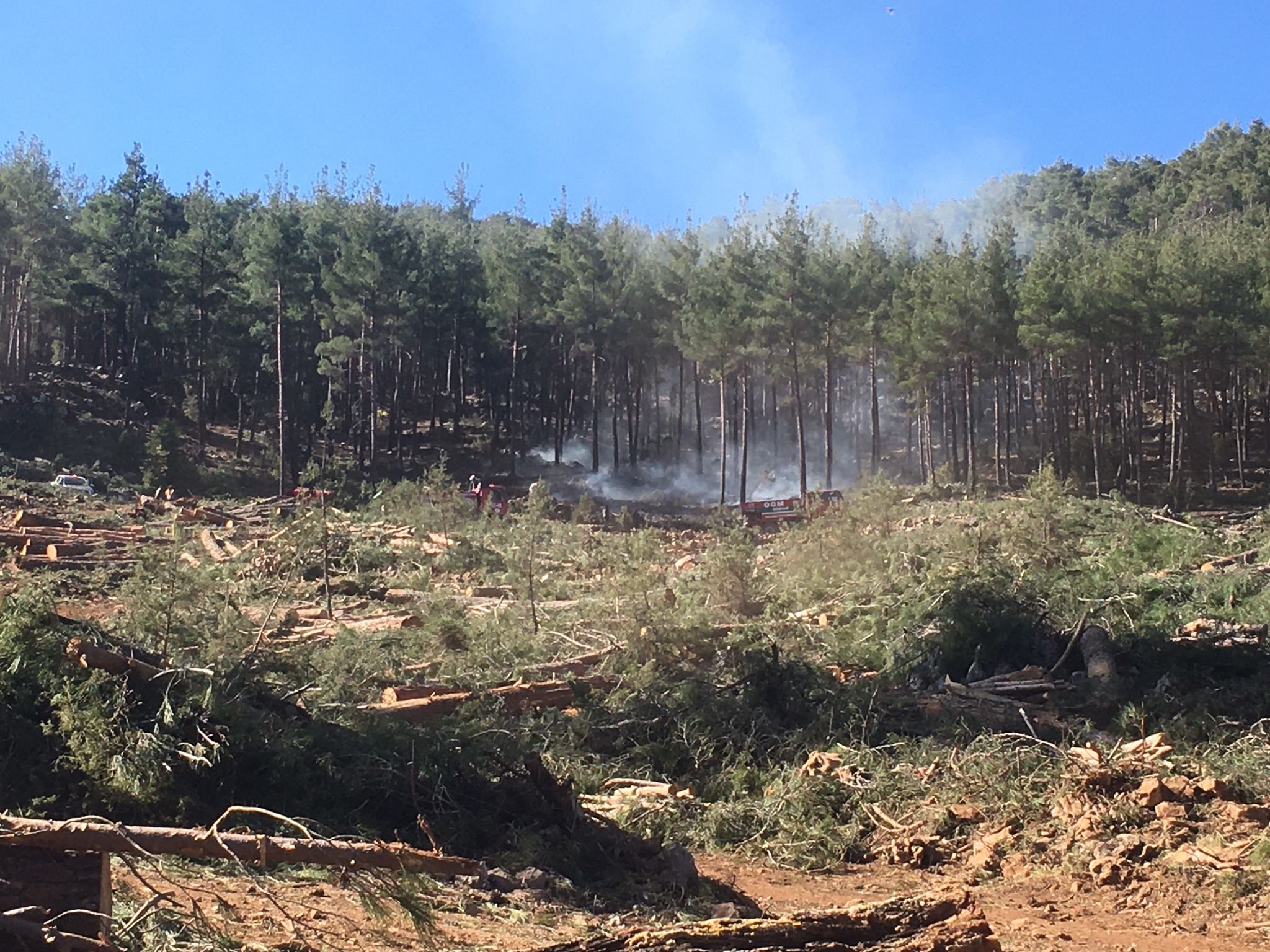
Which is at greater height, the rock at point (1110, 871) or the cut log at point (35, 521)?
the cut log at point (35, 521)

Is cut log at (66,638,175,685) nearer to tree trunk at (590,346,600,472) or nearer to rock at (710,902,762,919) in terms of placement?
rock at (710,902,762,919)

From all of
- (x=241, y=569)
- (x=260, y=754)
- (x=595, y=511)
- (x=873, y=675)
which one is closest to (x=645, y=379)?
(x=595, y=511)

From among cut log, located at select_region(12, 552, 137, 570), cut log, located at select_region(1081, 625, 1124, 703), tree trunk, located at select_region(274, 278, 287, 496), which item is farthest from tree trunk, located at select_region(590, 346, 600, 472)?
cut log, located at select_region(1081, 625, 1124, 703)

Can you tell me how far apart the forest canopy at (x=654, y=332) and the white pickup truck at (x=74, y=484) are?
8038 mm

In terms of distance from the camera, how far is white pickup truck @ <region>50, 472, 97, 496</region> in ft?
113

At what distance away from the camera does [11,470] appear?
120 feet

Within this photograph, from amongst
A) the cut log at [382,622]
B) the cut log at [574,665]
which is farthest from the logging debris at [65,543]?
the cut log at [574,665]

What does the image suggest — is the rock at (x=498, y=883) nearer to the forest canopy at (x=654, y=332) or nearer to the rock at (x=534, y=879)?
the rock at (x=534, y=879)

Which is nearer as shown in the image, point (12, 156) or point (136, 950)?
point (136, 950)

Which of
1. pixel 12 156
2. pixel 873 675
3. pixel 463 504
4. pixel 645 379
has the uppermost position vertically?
pixel 12 156

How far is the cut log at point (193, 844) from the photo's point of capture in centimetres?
448

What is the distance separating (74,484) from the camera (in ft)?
118

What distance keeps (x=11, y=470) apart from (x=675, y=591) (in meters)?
25.9

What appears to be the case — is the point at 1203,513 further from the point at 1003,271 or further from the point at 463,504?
the point at 463,504
